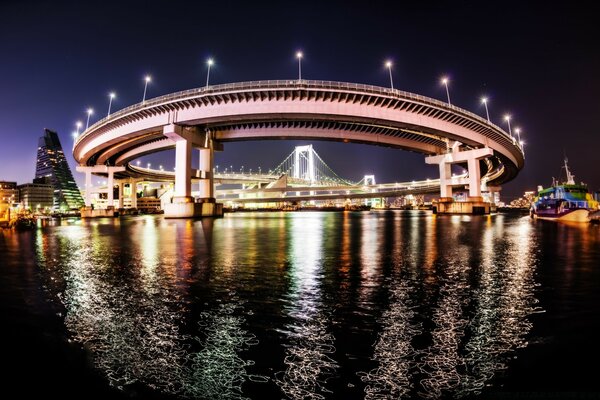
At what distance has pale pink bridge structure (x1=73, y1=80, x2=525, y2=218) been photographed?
1864 inches

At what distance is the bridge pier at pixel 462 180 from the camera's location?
66588 mm

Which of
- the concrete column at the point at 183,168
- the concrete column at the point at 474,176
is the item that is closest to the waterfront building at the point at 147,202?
the concrete column at the point at 183,168

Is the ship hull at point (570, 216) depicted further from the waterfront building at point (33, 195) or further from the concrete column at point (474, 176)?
the waterfront building at point (33, 195)

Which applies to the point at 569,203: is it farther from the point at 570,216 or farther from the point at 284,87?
the point at 284,87

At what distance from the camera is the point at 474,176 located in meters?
68.3

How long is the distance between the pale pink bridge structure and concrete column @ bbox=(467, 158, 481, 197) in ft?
0.57

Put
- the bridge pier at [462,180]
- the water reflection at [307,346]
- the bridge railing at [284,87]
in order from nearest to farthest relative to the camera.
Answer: the water reflection at [307,346] < the bridge railing at [284,87] < the bridge pier at [462,180]

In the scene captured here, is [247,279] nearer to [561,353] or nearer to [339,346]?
[339,346]

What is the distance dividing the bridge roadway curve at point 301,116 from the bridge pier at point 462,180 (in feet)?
7.29

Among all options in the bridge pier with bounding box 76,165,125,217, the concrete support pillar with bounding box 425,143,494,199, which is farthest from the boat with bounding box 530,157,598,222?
the bridge pier with bounding box 76,165,125,217

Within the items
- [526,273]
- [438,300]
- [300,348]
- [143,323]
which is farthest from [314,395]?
[526,273]

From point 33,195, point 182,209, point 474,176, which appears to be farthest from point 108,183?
point 33,195

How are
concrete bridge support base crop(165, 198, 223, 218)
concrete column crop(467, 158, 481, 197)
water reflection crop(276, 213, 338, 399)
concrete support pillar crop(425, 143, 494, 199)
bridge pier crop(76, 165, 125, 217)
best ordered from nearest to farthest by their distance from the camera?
water reflection crop(276, 213, 338, 399), concrete bridge support base crop(165, 198, 223, 218), concrete support pillar crop(425, 143, 494, 199), concrete column crop(467, 158, 481, 197), bridge pier crop(76, 165, 125, 217)

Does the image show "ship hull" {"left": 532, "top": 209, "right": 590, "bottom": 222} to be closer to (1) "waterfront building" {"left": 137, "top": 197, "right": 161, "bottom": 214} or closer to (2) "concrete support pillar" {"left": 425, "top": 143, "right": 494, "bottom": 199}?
(2) "concrete support pillar" {"left": 425, "top": 143, "right": 494, "bottom": 199}
